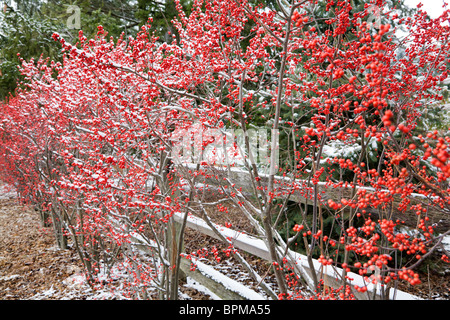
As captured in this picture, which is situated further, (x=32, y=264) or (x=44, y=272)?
→ (x=32, y=264)

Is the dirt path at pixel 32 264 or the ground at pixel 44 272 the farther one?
the dirt path at pixel 32 264

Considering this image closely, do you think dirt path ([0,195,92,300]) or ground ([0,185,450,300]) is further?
dirt path ([0,195,92,300])

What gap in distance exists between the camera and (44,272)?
15.0 ft

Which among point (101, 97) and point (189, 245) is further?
point (189, 245)

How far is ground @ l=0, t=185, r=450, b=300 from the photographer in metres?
3.40

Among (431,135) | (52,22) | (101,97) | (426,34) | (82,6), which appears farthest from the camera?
(52,22)

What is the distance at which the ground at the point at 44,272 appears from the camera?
3.40 m
